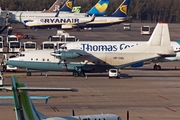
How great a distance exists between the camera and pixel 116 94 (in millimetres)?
50531

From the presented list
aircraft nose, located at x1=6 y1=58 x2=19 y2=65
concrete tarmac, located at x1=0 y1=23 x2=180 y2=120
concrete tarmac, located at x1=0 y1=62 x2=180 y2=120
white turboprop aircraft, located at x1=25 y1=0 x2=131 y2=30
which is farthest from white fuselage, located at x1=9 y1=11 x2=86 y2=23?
concrete tarmac, located at x1=0 y1=62 x2=180 y2=120

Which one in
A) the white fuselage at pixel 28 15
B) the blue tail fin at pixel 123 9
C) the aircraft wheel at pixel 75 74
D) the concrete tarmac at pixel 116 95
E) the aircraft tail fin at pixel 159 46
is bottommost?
the concrete tarmac at pixel 116 95

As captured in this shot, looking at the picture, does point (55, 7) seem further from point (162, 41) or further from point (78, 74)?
point (78, 74)

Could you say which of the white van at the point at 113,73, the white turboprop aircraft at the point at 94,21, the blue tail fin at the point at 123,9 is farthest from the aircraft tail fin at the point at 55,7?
the white van at the point at 113,73

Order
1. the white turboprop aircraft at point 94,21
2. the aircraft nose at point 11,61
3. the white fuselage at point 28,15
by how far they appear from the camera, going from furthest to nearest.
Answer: the white fuselage at point 28,15
the white turboprop aircraft at point 94,21
the aircraft nose at point 11,61

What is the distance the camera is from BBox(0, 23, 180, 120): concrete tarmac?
4156 cm

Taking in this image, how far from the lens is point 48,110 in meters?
41.9

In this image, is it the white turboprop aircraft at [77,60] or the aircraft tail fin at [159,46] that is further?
the aircraft tail fin at [159,46]

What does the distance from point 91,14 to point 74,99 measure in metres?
108

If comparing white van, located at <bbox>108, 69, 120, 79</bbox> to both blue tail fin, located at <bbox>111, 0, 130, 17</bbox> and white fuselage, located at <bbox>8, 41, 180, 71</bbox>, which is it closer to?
white fuselage, located at <bbox>8, 41, 180, 71</bbox>

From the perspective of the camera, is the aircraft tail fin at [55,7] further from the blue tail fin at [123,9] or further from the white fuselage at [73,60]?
the white fuselage at [73,60]

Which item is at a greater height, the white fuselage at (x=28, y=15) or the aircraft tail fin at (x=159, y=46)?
the white fuselage at (x=28, y=15)

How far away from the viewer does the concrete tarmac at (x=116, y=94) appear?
Result: 4156cm

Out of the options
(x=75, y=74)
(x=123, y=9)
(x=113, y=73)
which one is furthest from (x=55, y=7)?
(x=113, y=73)
